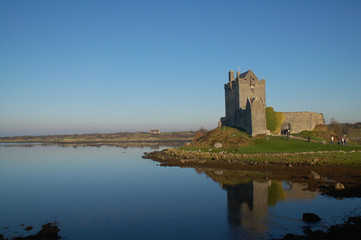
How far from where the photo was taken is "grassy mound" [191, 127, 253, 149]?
1407 inches

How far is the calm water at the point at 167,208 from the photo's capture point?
38.3 ft

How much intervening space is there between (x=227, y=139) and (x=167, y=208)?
23.4 meters

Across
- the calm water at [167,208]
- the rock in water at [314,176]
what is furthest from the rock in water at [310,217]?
the rock in water at [314,176]

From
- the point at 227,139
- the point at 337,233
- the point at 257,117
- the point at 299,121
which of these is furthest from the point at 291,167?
the point at 299,121

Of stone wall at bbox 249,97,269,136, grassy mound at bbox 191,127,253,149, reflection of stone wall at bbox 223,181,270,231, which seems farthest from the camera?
stone wall at bbox 249,97,269,136

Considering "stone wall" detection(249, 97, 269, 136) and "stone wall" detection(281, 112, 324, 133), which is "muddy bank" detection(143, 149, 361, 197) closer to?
"stone wall" detection(249, 97, 269, 136)

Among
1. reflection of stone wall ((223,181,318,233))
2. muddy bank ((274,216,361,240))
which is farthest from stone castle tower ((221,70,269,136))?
muddy bank ((274,216,361,240))

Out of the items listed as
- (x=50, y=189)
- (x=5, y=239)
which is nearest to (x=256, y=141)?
(x=50, y=189)

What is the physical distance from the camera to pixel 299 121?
140 feet

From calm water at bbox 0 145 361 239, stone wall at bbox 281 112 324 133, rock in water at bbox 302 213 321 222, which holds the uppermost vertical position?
stone wall at bbox 281 112 324 133

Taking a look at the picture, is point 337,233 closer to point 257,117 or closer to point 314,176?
point 314,176

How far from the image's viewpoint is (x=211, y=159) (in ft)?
102

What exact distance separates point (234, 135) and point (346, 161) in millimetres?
15995

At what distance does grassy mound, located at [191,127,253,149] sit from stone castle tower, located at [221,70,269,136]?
2.04 metres
